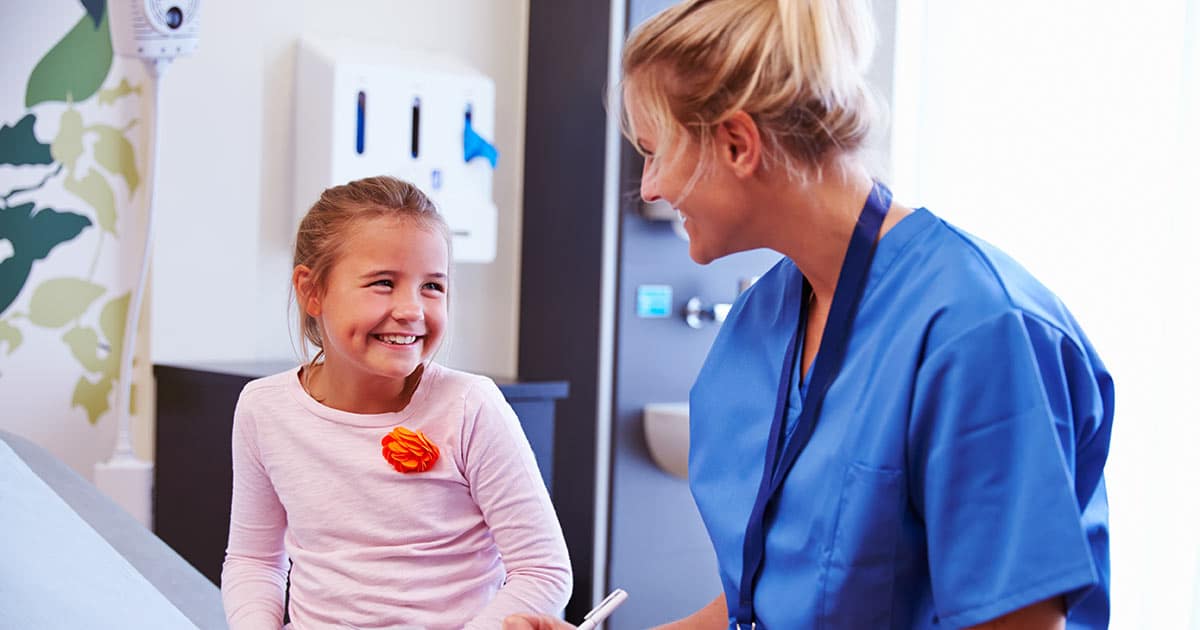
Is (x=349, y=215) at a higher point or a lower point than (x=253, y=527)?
higher

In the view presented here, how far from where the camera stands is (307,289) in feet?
4.27

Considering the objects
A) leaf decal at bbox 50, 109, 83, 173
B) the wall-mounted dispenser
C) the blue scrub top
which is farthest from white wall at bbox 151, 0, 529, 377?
the blue scrub top

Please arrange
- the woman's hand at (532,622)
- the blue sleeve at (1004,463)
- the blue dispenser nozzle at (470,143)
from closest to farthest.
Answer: the blue sleeve at (1004,463) < the woman's hand at (532,622) < the blue dispenser nozzle at (470,143)

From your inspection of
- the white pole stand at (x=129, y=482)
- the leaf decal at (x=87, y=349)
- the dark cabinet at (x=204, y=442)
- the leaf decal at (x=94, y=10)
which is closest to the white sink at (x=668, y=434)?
the dark cabinet at (x=204, y=442)

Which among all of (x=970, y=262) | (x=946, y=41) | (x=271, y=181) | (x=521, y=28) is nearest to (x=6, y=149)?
(x=271, y=181)

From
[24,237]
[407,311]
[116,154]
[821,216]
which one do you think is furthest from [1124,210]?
[24,237]

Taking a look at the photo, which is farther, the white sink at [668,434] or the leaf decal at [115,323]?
the white sink at [668,434]

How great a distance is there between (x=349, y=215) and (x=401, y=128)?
1.44 metres

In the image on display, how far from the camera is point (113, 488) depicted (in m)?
2.44

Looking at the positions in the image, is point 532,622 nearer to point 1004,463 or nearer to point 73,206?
point 1004,463

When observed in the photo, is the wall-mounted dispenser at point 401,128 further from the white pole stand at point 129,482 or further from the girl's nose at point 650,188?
the girl's nose at point 650,188

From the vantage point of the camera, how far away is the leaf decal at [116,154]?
2.49m

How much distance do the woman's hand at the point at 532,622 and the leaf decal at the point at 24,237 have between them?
180 cm

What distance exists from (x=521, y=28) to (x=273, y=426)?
79.2 inches
